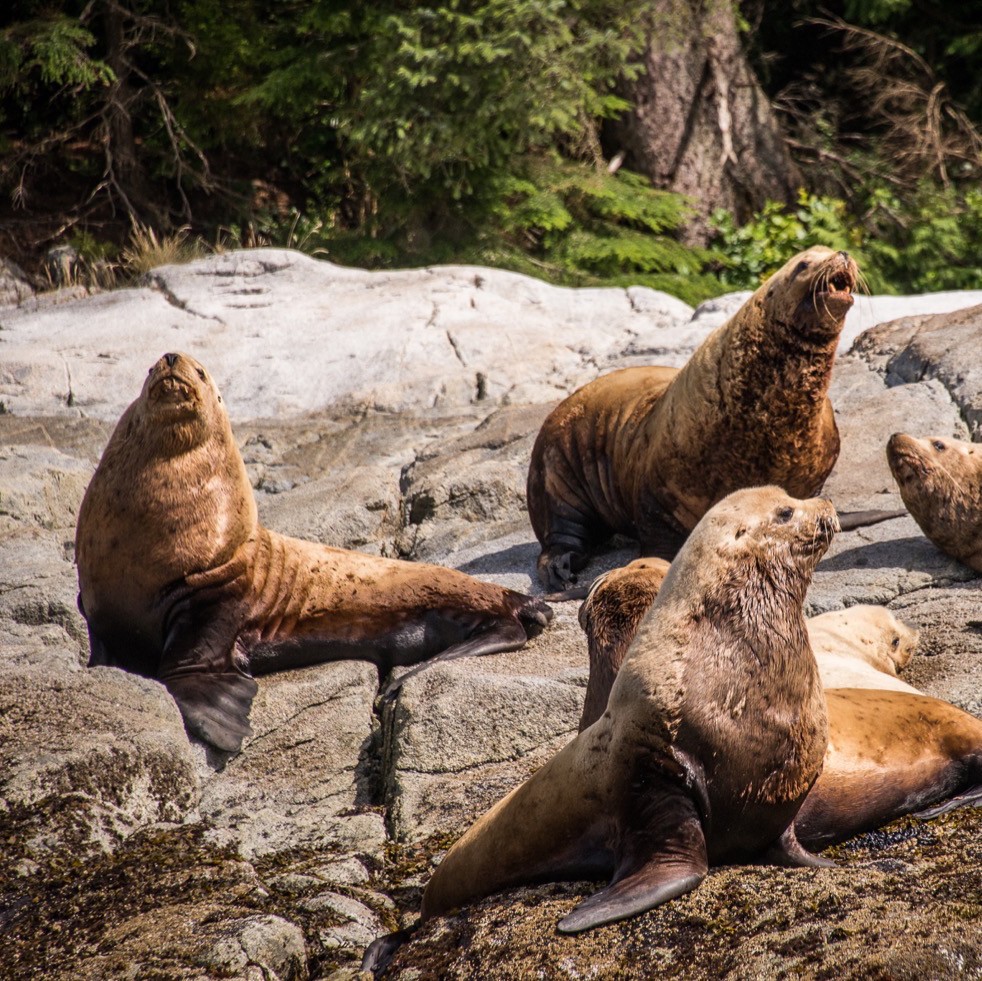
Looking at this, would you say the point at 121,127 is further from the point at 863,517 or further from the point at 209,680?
the point at 209,680

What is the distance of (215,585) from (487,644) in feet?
3.87

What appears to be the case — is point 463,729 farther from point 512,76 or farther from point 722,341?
point 512,76

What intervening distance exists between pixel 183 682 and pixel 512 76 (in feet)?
28.3

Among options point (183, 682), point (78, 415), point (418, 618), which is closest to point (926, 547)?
point (418, 618)

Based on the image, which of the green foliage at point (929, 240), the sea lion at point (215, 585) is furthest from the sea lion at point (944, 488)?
the green foliage at point (929, 240)

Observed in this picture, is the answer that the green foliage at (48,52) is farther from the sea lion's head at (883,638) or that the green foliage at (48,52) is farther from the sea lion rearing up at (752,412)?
the sea lion's head at (883,638)

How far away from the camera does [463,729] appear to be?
15.3 ft

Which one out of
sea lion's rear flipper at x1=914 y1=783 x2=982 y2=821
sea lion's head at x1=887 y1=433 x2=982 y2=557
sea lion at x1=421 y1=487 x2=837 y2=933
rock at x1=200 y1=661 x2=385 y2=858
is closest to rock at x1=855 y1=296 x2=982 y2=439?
sea lion's head at x1=887 y1=433 x2=982 y2=557

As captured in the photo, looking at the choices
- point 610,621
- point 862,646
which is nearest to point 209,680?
point 610,621

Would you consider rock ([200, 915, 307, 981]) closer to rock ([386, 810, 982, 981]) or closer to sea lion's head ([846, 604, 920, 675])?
rock ([386, 810, 982, 981])

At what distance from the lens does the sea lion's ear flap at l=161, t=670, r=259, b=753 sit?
4992mm

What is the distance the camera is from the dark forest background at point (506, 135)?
42.3ft

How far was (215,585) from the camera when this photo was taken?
5.82 meters

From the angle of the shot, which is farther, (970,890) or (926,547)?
(926,547)
